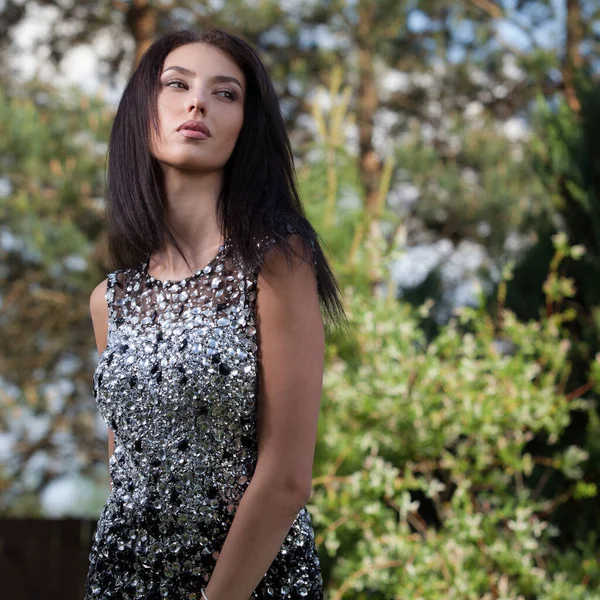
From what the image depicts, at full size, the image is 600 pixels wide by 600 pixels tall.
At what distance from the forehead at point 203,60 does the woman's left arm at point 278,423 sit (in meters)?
0.32

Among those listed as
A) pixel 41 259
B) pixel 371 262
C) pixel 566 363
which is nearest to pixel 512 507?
pixel 566 363

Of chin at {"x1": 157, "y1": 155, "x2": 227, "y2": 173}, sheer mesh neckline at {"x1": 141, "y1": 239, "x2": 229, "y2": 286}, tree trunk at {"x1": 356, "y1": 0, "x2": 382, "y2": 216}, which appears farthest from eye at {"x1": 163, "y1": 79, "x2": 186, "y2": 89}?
tree trunk at {"x1": 356, "y1": 0, "x2": 382, "y2": 216}

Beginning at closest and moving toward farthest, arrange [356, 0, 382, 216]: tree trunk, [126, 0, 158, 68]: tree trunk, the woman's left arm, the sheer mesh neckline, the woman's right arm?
the woman's left arm < the sheer mesh neckline < the woman's right arm < [126, 0, 158, 68]: tree trunk < [356, 0, 382, 216]: tree trunk

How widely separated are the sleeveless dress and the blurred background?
67 cm

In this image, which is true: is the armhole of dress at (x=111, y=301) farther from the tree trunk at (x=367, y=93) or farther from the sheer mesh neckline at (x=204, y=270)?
the tree trunk at (x=367, y=93)

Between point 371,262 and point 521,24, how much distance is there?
7.39 meters

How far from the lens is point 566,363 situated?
13.1 ft

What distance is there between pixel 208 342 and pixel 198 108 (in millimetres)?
364

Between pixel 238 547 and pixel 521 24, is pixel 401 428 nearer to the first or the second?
pixel 238 547

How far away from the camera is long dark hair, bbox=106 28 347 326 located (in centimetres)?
148

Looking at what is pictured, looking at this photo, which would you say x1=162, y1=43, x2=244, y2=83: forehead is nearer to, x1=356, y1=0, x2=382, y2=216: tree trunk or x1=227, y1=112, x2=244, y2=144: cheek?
x1=227, y1=112, x2=244, y2=144: cheek

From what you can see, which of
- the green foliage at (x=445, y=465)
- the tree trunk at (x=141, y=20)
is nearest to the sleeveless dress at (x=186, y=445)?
the green foliage at (x=445, y=465)

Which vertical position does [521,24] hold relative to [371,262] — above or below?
above

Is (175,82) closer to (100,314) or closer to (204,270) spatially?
(204,270)
